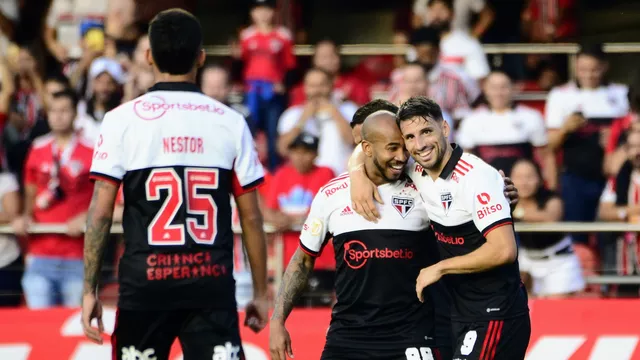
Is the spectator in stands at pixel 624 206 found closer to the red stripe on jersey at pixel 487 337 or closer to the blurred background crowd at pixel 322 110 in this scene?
the blurred background crowd at pixel 322 110

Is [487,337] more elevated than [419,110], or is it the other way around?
[419,110]

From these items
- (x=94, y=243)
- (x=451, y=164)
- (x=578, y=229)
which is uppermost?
(x=451, y=164)

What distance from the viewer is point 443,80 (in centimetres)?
1130

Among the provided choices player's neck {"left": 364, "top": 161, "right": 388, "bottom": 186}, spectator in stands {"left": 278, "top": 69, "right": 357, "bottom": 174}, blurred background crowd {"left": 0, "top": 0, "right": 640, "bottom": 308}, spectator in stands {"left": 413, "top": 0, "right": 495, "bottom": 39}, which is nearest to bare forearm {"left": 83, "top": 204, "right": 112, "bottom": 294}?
player's neck {"left": 364, "top": 161, "right": 388, "bottom": 186}

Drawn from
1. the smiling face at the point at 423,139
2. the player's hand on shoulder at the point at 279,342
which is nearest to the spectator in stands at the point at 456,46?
the smiling face at the point at 423,139

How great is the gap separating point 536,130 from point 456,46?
6.28 ft

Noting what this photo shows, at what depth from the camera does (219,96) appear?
10664 mm

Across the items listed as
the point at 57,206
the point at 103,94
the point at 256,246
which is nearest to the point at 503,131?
the point at 103,94

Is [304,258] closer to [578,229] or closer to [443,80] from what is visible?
[578,229]

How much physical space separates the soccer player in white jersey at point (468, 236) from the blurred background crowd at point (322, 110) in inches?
128

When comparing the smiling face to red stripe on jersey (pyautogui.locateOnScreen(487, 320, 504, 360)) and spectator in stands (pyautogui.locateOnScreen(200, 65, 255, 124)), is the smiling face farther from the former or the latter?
spectator in stands (pyautogui.locateOnScreen(200, 65, 255, 124))

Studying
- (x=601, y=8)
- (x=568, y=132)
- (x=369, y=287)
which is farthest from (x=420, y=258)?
(x=601, y=8)

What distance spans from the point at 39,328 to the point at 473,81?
17.1 ft

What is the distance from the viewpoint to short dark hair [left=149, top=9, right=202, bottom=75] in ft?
17.1
